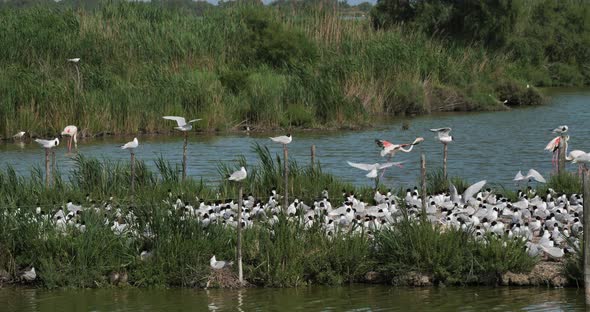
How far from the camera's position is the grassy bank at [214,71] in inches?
1037

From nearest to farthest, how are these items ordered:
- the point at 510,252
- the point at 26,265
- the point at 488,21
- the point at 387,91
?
→ the point at 510,252 → the point at 26,265 → the point at 387,91 → the point at 488,21

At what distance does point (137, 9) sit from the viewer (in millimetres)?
34031

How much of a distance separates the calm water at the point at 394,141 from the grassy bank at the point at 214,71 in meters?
0.84

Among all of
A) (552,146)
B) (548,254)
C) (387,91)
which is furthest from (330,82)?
(548,254)

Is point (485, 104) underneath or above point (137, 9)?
underneath

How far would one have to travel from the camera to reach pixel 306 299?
36.5 feet

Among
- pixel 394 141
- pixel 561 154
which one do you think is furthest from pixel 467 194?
pixel 394 141

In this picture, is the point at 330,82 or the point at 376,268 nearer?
the point at 376,268

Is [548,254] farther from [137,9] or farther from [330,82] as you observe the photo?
[137,9]

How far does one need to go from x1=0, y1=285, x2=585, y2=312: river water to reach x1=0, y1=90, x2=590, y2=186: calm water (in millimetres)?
7657

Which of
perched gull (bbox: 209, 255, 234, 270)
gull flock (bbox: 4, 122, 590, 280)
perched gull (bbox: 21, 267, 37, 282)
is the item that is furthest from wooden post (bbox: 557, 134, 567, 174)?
perched gull (bbox: 21, 267, 37, 282)

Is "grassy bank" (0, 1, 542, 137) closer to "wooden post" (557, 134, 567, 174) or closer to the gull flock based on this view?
"wooden post" (557, 134, 567, 174)

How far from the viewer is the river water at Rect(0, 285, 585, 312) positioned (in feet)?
Result: 35.4

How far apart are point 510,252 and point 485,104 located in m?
25.0
